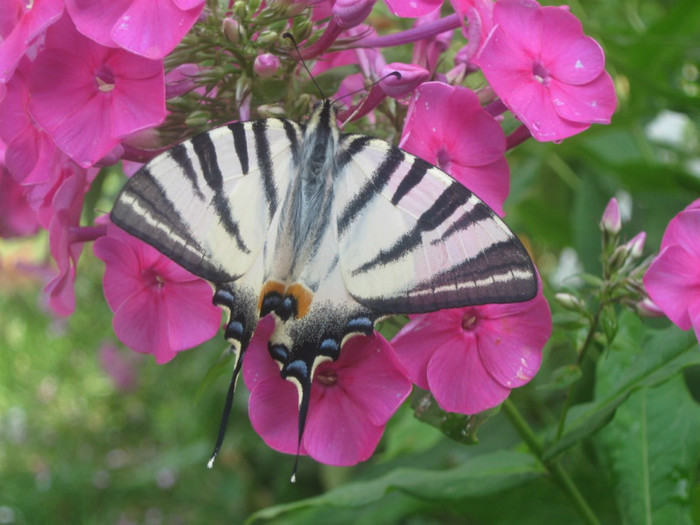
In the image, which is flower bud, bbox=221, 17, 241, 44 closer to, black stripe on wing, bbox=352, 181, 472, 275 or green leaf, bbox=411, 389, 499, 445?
black stripe on wing, bbox=352, 181, 472, 275

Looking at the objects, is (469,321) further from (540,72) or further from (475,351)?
(540,72)

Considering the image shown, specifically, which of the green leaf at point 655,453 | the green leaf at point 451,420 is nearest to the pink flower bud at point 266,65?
the green leaf at point 451,420

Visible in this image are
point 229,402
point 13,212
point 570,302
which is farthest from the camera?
point 13,212

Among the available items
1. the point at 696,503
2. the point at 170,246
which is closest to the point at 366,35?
the point at 170,246

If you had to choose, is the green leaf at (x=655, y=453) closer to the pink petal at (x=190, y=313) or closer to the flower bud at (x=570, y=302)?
the flower bud at (x=570, y=302)

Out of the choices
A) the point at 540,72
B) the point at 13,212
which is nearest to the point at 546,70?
the point at 540,72

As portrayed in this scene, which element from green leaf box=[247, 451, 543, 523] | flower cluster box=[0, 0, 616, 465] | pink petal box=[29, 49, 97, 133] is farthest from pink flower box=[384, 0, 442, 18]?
green leaf box=[247, 451, 543, 523]

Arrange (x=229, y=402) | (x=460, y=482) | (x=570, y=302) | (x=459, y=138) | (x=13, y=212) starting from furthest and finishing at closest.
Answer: (x=13, y=212), (x=460, y=482), (x=570, y=302), (x=459, y=138), (x=229, y=402)
